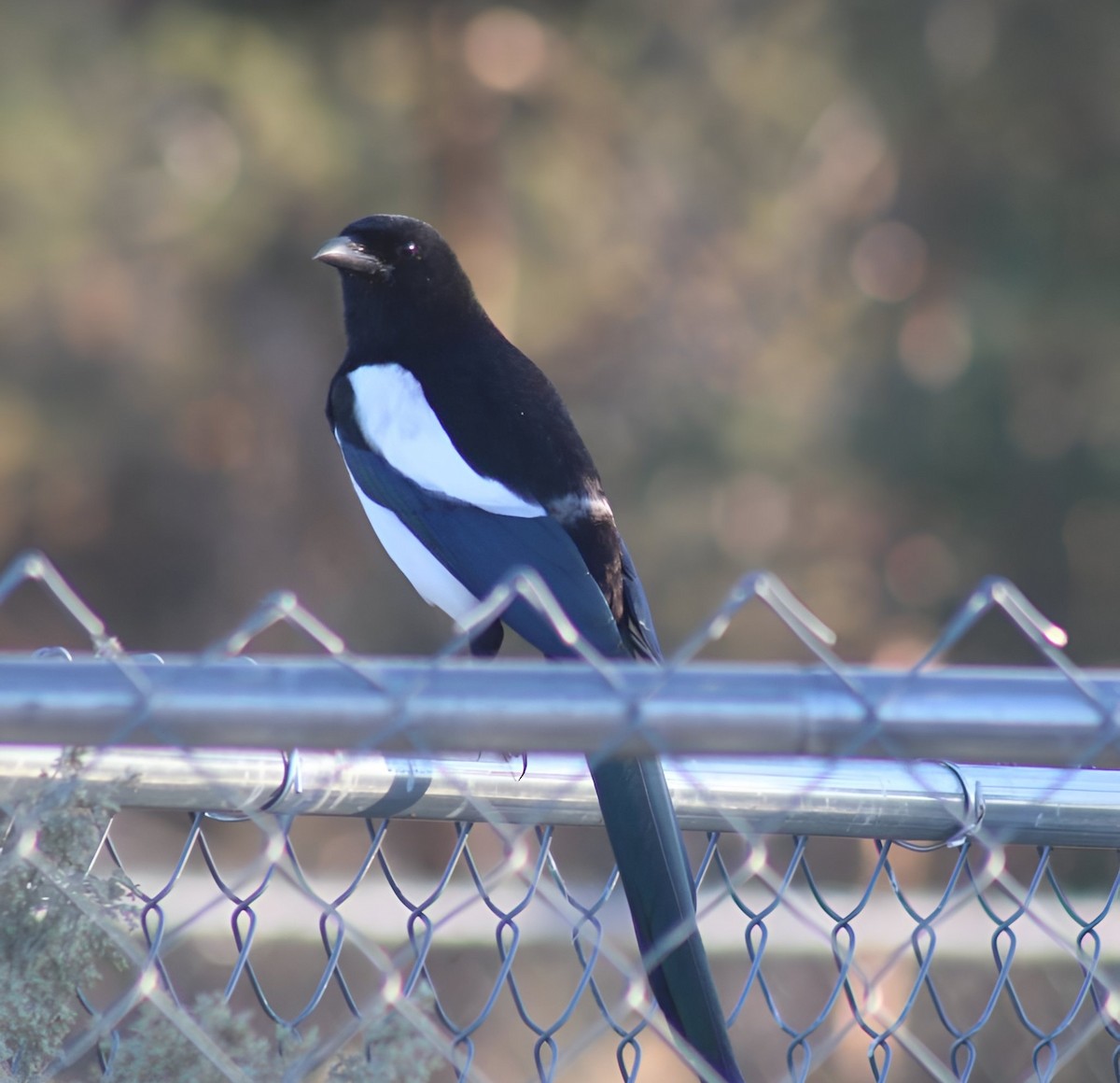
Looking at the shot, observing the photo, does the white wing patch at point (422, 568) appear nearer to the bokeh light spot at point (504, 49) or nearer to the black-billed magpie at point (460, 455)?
the black-billed magpie at point (460, 455)

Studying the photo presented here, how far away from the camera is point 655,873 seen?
1851 millimetres

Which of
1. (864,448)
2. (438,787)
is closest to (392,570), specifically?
(864,448)

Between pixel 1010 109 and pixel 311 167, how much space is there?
14.7 ft

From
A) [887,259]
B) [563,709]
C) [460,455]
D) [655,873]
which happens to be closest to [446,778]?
[655,873]

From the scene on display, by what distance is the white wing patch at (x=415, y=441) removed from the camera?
3008 millimetres

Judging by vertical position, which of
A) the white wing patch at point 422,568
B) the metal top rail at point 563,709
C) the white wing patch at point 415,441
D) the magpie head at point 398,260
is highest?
the metal top rail at point 563,709

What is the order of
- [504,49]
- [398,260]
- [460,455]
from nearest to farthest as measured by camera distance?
[460,455] → [398,260] → [504,49]

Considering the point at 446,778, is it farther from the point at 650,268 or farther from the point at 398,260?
the point at 650,268

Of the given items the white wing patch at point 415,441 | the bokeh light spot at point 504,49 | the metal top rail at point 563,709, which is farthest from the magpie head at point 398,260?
the bokeh light spot at point 504,49

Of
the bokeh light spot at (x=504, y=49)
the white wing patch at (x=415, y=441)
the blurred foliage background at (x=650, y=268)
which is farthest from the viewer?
the bokeh light spot at (x=504, y=49)

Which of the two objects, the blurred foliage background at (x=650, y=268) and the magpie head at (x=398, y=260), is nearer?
the magpie head at (x=398, y=260)

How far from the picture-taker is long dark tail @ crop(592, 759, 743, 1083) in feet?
5.73

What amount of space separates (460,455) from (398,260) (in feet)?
2.25

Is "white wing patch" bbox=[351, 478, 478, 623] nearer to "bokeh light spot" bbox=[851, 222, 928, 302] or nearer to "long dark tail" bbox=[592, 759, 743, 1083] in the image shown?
"long dark tail" bbox=[592, 759, 743, 1083]
